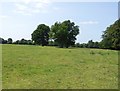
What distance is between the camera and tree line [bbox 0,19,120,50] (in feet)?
283

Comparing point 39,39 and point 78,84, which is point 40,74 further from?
point 39,39

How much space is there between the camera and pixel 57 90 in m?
12.7

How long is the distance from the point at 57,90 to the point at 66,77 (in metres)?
3.89

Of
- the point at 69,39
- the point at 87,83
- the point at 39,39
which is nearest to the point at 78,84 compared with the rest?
the point at 87,83

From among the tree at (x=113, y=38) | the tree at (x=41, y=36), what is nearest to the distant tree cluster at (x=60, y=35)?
the tree at (x=41, y=36)

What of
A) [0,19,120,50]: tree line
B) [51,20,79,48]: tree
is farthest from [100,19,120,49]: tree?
[51,20,79,48]: tree

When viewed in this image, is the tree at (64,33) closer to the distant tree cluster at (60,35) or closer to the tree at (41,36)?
the distant tree cluster at (60,35)

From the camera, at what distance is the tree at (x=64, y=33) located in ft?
356

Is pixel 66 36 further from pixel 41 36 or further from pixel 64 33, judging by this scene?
pixel 41 36

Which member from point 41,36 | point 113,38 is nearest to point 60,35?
point 41,36

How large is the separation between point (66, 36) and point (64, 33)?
1.42 metres

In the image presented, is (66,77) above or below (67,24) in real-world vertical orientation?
below

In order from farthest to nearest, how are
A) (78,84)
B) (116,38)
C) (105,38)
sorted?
1. (105,38)
2. (116,38)
3. (78,84)

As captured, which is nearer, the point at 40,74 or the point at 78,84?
the point at 78,84
